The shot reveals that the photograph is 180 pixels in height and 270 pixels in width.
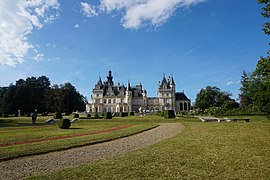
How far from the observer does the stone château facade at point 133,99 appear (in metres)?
73.0

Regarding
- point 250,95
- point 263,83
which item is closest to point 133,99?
point 250,95

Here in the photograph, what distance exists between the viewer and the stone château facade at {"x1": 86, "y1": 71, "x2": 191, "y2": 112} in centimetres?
7300

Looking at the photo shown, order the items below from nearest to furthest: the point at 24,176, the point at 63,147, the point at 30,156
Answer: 1. the point at 24,176
2. the point at 30,156
3. the point at 63,147

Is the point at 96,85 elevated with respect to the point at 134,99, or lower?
elevated

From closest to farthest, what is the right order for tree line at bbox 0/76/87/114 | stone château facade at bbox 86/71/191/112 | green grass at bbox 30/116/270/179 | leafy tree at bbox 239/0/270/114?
green grass at bbox 30/116/270/179
leafy tree at bbox 239/0/270/114
tree line at bbox 0/76/87/114
stone château facade at bbox 86/71/191/112

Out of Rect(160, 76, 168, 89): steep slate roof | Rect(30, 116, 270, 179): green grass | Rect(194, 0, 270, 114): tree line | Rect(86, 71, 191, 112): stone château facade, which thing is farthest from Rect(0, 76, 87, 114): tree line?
Rect(30, 116, 270, 179): green grass

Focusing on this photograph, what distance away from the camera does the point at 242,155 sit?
20.7 feet

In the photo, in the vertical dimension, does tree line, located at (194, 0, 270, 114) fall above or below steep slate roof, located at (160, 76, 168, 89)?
below

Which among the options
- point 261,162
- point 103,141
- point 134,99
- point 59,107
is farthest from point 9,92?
point 261,162

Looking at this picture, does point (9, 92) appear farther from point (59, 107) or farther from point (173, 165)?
point (173, 165)

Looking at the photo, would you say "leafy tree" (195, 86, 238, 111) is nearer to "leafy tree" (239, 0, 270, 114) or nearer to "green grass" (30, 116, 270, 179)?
"leafy tree" (239, 0, 270, 114)

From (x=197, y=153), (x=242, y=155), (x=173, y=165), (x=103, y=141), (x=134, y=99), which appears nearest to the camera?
(x=173, y=165)

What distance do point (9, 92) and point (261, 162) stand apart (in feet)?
211

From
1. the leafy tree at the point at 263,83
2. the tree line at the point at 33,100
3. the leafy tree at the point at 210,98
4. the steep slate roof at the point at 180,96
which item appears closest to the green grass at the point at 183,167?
the leafy tree at the point at 263,83
